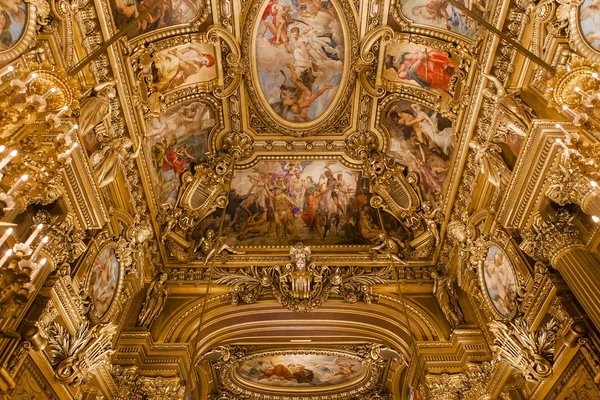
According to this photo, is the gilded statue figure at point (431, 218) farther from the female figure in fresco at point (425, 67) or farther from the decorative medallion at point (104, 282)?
the decorative medallion at point (104, 282)

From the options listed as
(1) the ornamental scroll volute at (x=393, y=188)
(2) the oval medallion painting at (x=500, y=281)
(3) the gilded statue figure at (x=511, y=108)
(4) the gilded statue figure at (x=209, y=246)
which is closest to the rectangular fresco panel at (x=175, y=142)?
(4) the gilded statue figure at (x=209, y=246)

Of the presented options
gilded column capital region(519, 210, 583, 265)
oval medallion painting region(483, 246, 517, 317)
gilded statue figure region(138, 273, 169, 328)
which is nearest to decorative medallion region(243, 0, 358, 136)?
gilded statue figure region(138, 273, 169, 328)

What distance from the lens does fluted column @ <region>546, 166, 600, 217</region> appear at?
17.9ft

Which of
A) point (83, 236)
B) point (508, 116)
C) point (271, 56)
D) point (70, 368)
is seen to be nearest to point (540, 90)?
point (508, 116)

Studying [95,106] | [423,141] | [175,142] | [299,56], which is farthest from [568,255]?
[175,142]

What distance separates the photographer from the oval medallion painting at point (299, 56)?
31.5 ft

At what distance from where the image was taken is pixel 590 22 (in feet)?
18.8

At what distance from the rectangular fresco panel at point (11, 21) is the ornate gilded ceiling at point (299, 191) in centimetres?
3

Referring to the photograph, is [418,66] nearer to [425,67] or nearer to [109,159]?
[425,67]

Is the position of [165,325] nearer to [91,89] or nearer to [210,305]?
[210,305]

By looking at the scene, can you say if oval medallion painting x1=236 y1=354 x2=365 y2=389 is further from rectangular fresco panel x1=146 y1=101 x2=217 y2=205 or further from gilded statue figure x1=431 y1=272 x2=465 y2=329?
rectangular fresco panel x1=146 y1=101 x2=217 y2=205

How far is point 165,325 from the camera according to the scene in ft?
31.2

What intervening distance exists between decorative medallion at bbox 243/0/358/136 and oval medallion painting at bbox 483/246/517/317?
15.5 feet

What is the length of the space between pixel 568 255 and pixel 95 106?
21.9 ft
